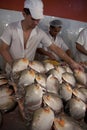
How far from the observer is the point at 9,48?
11.7 ft

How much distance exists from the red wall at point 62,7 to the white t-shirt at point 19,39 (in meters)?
1.72

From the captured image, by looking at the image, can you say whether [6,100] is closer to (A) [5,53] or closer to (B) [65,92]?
(B) [65,92]

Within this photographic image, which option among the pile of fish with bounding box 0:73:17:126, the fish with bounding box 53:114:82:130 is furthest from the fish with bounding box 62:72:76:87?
the fish with bounding box 53:114:82:130

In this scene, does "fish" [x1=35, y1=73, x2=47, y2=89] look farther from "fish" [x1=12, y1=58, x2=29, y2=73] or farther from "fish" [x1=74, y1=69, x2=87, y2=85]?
"fish" [x1=74, y1=69, x2=87, y2=85]

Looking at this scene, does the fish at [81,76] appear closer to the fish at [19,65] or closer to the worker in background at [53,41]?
the fish at [19,65]

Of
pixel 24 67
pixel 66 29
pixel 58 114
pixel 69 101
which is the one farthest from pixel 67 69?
pixel 66 29

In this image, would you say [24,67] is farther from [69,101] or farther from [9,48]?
[9,48]

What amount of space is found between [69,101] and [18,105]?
41 cm

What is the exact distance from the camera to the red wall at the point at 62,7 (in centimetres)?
511

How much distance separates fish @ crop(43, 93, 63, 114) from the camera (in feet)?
6.84

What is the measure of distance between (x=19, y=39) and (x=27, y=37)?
4.0 inches

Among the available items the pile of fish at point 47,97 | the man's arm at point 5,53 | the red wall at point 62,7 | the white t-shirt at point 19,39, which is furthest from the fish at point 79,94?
the red wall at point 62,7

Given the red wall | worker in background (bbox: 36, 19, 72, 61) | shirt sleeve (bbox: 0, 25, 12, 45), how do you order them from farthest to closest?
the red wall < worker in background (bbox: 36, 19, 72, 61) < shirt sleeve (bbox: 0, 25, 12, 45)

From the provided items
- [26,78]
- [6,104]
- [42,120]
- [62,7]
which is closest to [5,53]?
[26,78]
